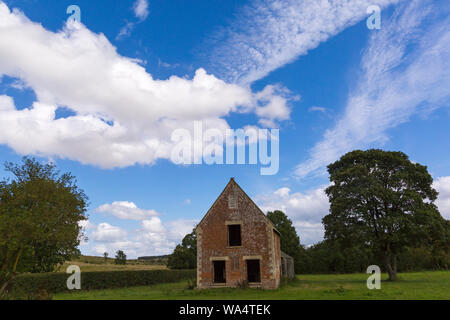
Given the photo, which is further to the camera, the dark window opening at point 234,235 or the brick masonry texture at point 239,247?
the dark window opening at point 234,235

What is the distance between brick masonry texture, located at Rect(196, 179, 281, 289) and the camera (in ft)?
91.5

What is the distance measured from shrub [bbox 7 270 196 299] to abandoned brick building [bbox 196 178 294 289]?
487 inches

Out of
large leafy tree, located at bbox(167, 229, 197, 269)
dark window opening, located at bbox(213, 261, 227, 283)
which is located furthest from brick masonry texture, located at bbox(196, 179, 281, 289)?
large leafy tree, located at bbox(167, 229, 197, 269)

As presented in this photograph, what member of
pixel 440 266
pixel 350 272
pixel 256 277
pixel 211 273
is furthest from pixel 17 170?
pixel 440 266

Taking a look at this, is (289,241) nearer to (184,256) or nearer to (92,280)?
(184,256)

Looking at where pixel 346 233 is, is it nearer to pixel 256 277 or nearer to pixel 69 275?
pixel 256 277

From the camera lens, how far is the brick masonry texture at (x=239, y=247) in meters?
27.9

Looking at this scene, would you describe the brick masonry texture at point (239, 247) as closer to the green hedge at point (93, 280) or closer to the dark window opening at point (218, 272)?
the dark window opening at point (218, 272)

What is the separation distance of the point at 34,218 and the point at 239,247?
15919 millimetres

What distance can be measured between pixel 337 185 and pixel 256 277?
13.3 metres

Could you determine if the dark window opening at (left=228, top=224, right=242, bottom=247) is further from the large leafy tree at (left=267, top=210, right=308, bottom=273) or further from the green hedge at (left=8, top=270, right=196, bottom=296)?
the large leafy tree at (left=267, top=210, right=308, bottom=273)

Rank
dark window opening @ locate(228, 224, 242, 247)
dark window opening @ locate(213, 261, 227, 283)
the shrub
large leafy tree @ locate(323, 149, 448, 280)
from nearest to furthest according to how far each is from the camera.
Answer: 1. the shrub
2. dark window opening @ locate(228, 224, 242, 247)
3. dark window opening @ locate(213, 261, 227, 283)
4. large leafy tree @ locate(323, 149, 448, 280)

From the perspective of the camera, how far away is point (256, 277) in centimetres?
3344

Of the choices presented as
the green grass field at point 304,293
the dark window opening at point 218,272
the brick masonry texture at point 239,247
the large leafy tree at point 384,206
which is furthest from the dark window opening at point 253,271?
the large leafy tree at point 384,206
